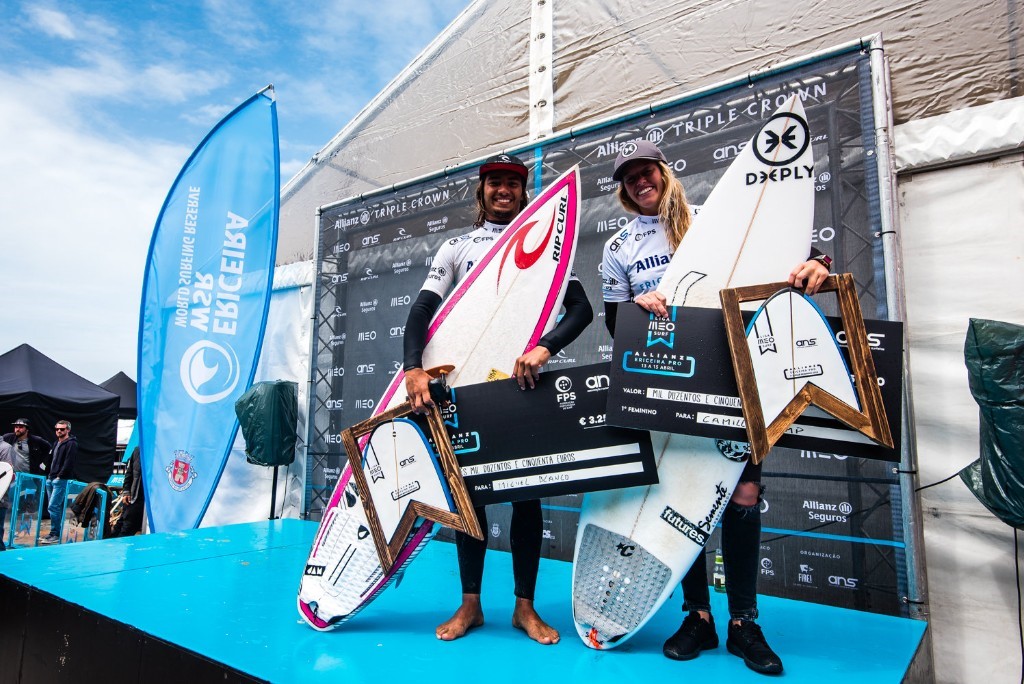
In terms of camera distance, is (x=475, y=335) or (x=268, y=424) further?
(x=268, y=424)

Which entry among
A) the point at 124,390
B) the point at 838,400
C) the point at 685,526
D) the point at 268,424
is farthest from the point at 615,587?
the point at 124,390

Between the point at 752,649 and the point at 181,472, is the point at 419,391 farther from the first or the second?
the point at 181,472

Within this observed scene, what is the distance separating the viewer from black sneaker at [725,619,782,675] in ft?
4.70

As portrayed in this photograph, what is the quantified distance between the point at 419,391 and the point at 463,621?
2.19ft

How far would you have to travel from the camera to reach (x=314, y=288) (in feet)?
15.3

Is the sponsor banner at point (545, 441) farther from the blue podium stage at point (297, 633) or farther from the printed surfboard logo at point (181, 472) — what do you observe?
the printed surfboard logo at point (181, 472)

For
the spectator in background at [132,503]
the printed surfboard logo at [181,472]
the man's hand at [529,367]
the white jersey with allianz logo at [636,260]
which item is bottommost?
the spectator in background at [132,503]

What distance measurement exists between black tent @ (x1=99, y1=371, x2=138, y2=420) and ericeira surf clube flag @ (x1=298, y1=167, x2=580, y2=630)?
1274 centimetres

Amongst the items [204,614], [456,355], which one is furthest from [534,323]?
[204,614]

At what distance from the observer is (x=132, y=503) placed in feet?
16.8

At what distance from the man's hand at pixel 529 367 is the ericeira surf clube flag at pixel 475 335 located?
0.48 ft

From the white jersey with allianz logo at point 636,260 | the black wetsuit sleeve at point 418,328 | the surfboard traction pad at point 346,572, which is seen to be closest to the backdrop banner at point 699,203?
the white jersey with allianz logo at point 636,260

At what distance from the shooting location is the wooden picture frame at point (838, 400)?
1408 millimetres

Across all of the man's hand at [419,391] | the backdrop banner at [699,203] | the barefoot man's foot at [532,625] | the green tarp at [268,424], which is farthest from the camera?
the green tarp at [268,424]
